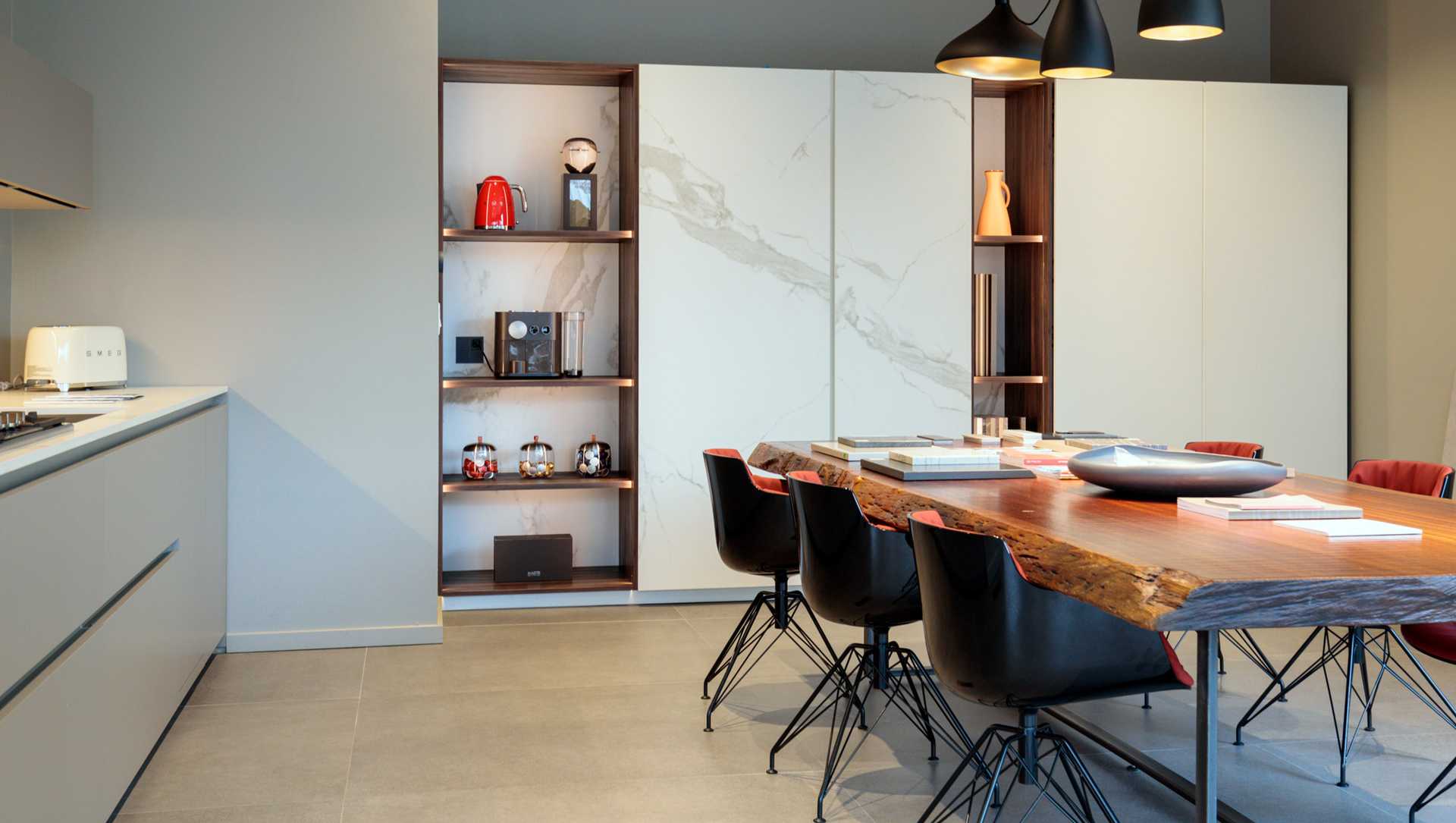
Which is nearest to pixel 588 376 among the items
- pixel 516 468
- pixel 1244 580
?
pixel 516 468

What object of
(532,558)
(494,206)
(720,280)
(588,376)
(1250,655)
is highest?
(494,206)

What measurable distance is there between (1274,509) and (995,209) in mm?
3225

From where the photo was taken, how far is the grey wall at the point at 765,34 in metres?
5.45

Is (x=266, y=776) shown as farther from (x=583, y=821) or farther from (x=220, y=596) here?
(x=220, y=596)

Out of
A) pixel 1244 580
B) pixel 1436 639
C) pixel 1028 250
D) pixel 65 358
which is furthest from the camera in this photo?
pixel 1028 250

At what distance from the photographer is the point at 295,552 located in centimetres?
438

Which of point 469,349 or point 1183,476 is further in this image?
point 469,349

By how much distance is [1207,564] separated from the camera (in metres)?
1.92

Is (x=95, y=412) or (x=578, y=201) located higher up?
(x=578, y=201)

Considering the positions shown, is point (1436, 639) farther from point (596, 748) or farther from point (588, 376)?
point (588, 376)

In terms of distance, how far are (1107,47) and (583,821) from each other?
2.61 metres

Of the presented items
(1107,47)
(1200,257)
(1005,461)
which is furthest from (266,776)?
(1200,257)

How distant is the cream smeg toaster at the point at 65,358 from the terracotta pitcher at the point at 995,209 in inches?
141

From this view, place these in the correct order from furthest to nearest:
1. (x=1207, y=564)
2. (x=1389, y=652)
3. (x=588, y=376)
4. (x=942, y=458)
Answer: (x=588, y=376), (x=1389, y=652), (x=942, y=458), (x=1207, y=564)
